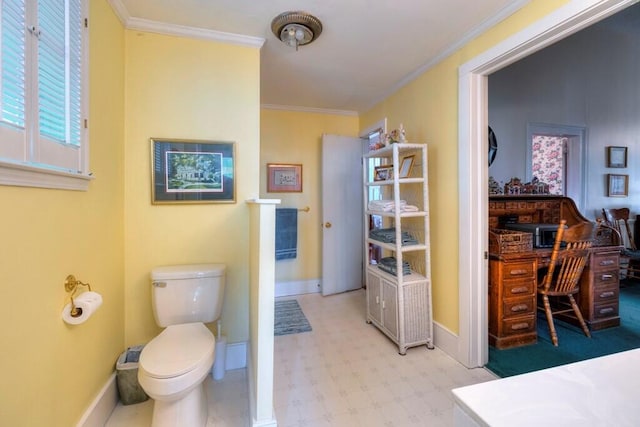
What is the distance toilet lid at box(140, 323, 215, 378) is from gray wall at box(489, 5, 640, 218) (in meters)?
3.09

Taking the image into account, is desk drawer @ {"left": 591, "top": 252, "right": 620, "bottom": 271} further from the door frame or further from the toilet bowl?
the toilet bowl

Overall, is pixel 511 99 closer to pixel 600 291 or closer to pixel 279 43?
pixel 600 291

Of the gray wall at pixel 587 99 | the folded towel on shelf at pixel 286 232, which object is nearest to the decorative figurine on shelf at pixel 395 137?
the gray wall at pixel 587 99

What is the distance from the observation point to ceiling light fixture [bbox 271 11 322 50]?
1682 millimetres

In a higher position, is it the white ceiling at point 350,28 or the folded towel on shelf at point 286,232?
the white ceiling at point 350,28

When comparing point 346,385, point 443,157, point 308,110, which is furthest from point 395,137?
point 346,385

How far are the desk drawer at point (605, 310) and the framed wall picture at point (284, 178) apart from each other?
3111 mm

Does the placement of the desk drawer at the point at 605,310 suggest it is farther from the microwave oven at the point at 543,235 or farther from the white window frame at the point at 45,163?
the white window frame at the point at 45,163

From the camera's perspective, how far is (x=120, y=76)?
171 cm

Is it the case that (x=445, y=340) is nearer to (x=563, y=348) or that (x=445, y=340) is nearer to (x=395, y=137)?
(x=563, y=348)

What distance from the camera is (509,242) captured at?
2.14 m

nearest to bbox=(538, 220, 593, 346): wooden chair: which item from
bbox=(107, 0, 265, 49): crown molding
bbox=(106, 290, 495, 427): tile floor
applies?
bbox=(106, 290, 495, 427): tile floor

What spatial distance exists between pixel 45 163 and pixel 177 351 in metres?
1.00

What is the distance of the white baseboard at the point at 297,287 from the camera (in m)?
3.45
